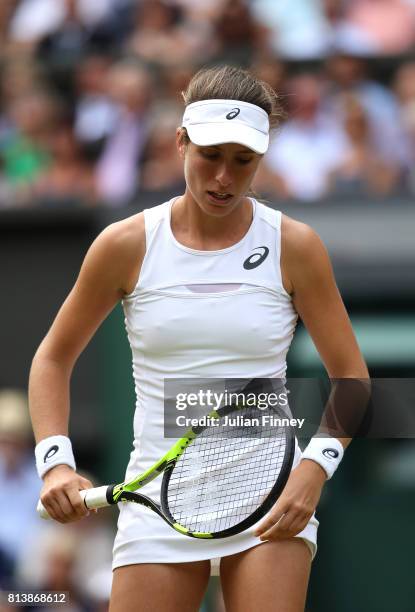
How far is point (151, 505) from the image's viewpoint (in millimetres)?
3396

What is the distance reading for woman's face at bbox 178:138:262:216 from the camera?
134 inches

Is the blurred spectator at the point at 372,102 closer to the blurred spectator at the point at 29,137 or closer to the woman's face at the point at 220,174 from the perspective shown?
the blurred spectator at the point at 29,137

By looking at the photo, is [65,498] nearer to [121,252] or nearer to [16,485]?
[121,252]

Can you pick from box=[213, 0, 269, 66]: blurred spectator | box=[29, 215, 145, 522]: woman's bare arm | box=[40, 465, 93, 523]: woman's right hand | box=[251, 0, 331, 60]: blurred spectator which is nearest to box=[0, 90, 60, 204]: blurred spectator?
box=[213, 0, 269, 66]: blurred spectator

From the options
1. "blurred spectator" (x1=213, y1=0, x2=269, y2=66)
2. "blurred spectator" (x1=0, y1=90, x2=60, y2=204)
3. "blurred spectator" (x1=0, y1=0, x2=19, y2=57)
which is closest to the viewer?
"blurred spectator" (x1=0, y1=90, x2=60, y2=204)

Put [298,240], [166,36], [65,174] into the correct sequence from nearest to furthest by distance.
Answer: [298,240] < [65,174] < [166,36]

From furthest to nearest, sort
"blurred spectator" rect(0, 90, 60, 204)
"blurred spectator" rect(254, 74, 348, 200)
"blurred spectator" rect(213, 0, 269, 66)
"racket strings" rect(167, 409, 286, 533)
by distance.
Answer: "blurred spectator" rect(213, 0, 269, 66)
"blurred spectator" rect(0, 90, 60, 204)
"blurred spectator" rect(254, 74, 348, 200)
"racket strings" rect(167, 409, 286, 533)

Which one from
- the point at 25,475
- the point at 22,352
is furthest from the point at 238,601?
the point at 22,352

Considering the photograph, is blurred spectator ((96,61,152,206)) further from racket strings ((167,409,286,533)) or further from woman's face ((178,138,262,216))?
racket strings ((167,409,286,533))

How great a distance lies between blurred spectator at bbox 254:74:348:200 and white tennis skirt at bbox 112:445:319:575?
4150mm

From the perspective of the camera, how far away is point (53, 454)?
3535 millimetres

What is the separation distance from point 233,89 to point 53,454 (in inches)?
44.0

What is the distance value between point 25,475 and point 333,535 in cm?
168

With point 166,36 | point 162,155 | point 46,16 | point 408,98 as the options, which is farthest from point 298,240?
point 46,16
